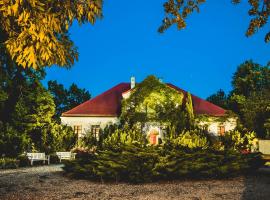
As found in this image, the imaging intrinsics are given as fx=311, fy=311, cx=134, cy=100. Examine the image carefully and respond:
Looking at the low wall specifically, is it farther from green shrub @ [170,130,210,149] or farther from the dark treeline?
the dark treeline

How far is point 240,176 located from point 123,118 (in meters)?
18.5

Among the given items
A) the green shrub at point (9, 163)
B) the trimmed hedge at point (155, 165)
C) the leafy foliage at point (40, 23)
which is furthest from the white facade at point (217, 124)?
the leafy foliage at point (40, 23)

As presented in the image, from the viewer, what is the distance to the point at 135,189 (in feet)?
29.9

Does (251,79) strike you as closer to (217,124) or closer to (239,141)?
(217,124)

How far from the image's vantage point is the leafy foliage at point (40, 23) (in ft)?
15.9

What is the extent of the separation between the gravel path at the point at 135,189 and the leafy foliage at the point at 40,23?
3.97 m

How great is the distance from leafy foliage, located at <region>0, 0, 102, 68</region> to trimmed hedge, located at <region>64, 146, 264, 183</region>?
5.25 m

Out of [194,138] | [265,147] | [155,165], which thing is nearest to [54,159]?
[194,138]

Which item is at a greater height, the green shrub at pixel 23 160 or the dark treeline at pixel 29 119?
the dark treeline at pixel 29 119

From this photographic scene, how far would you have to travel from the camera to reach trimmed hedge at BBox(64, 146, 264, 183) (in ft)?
33.6

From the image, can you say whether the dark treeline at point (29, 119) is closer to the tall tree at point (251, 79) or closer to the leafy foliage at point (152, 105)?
the leafy foliage at point (152, 105)

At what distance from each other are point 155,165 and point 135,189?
4.62ft

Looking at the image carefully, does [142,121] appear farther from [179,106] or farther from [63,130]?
[63,130]

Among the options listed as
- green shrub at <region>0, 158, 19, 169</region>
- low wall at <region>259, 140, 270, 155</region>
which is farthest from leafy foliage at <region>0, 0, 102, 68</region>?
low wall at <region>259, 140, 270, 155</region>
